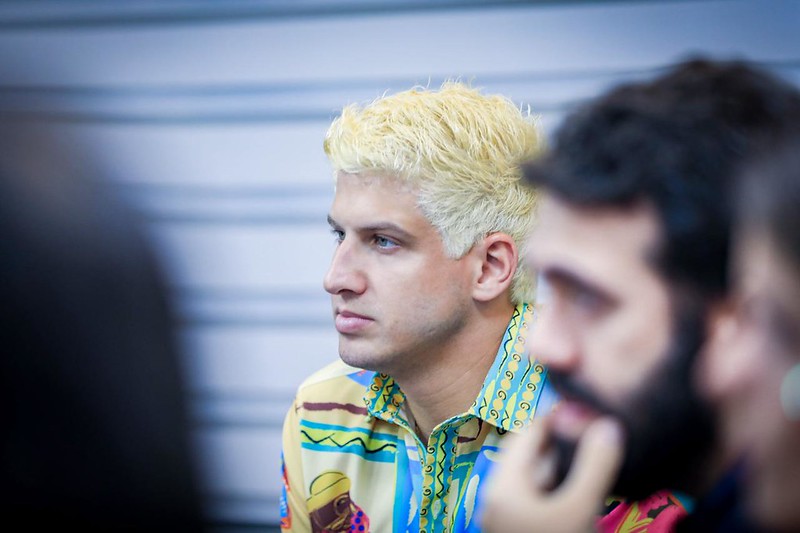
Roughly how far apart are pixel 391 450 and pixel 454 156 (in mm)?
766

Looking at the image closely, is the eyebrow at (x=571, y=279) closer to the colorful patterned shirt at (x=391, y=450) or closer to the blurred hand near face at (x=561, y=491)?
the blurred hand near face at (x=561, y=491)

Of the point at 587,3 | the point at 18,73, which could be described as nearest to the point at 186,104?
the point at 587,3

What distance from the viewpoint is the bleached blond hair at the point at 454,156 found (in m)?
2.20

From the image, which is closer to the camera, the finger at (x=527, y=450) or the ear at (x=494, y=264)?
the finger at (x=527, y=450)

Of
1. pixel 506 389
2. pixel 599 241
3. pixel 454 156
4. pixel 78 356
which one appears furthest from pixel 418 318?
pixel 78 356

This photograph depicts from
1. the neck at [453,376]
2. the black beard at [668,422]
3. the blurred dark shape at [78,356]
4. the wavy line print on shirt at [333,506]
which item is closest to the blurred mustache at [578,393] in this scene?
the black beard at [668,422]

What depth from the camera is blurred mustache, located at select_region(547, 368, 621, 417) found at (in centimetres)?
118

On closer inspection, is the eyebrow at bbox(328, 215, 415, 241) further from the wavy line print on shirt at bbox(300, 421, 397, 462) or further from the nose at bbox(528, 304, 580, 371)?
the nose at bbox(528, 304, 580, 371)

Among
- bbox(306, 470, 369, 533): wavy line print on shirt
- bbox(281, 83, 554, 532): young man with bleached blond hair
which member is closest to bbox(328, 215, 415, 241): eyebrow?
bbox(281, 83, 554, 532): young man with bleached blond hair

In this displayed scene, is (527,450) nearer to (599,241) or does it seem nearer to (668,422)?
(668,422)

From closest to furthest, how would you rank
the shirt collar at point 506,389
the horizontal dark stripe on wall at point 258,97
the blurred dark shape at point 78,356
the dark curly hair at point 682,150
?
the blurred dark shape at point 78,356 → the dark curly hair at point 682,150 → the shirt collar at point 506,389 → the horizontal dark stripe on wall at point 258,97

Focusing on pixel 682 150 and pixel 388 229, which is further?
pixel 388 229

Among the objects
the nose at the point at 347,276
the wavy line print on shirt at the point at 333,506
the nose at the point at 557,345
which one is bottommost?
the nose at the point at 557,345

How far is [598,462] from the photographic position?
117 cm
